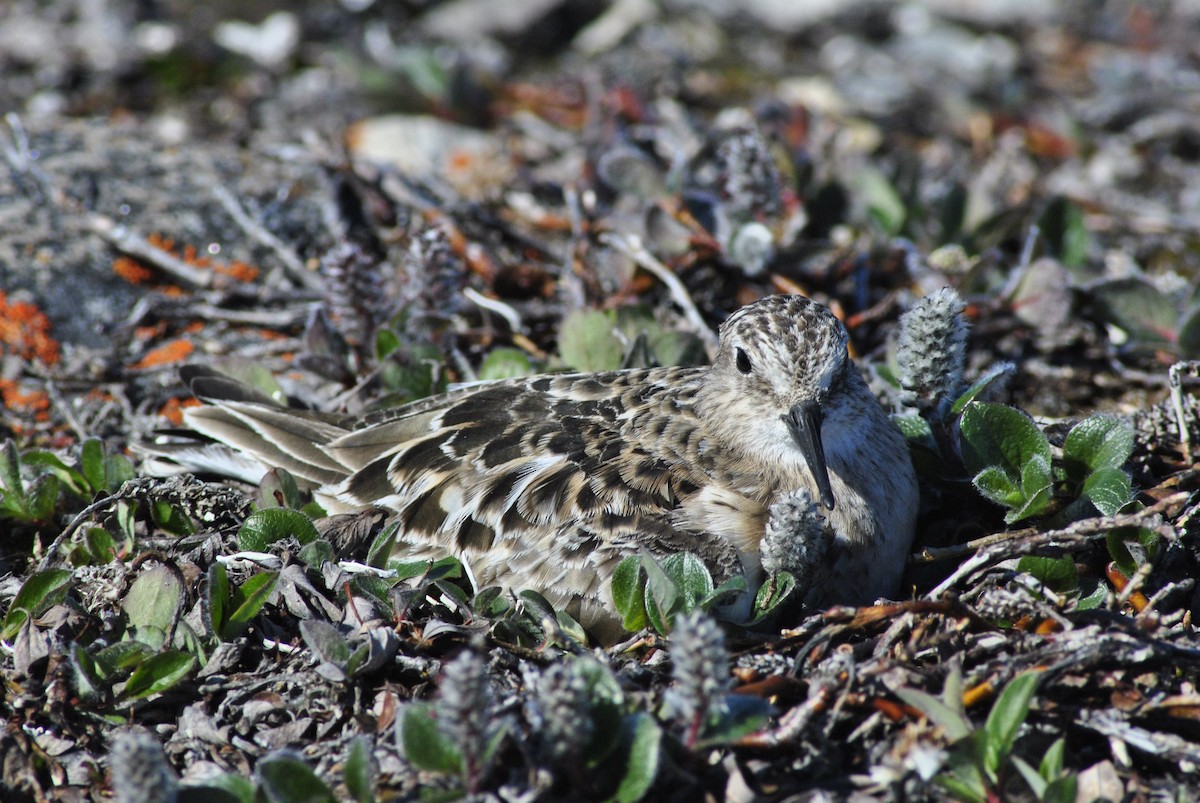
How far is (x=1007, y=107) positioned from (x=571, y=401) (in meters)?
5.20

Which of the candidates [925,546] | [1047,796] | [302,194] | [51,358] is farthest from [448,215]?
[1047,796]

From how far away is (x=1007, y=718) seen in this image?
2.90m

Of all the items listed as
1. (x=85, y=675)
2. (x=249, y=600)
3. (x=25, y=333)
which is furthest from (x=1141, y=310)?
(x=25, y=333)

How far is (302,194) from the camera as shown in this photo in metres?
6.48

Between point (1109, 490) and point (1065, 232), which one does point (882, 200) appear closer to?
point (1065, 232)

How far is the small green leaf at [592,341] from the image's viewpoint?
4945mm

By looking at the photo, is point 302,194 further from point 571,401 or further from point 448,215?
point 571,401

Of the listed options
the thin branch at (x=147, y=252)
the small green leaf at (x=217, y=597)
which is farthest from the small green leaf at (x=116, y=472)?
the thin branch at (x=147, y=252)

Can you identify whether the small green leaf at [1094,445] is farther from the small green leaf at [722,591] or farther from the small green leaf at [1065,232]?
the small green leaf at [1065,232]

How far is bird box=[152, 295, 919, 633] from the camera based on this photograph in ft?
12.3

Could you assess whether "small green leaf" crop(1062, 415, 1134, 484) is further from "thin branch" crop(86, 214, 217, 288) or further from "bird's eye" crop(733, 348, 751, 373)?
"thin branch" crop(86, 214, 217, 288)

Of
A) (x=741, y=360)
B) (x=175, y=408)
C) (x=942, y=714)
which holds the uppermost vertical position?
(x=741, y=360)

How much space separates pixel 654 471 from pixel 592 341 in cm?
115

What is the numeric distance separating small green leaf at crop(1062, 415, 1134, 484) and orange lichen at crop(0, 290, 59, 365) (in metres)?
4.57
